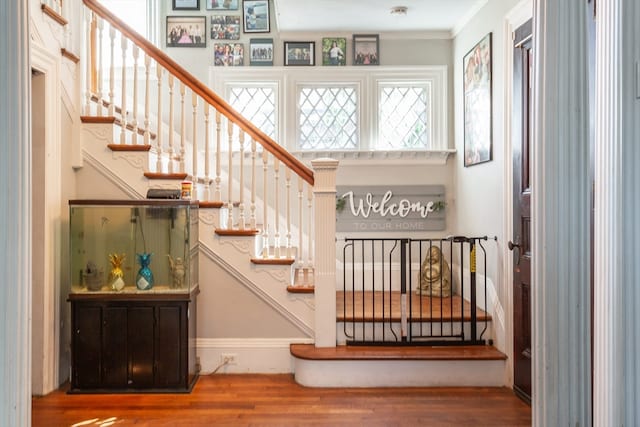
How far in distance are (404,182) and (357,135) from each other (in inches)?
27.1

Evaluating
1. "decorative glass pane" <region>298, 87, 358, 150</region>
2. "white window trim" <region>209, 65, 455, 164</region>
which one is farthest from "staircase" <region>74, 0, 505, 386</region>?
"decorative glass pane" <region>298, 87, 358, 150</region>

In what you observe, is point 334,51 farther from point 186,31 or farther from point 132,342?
point 132,342

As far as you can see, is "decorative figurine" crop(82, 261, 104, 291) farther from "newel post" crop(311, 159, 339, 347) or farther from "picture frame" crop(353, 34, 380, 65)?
"picture frame" crop(353, 34, 380, 65)

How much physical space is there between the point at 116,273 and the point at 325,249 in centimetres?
147

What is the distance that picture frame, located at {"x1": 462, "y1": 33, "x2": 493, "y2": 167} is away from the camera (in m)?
4.01

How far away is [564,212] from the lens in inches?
75.4

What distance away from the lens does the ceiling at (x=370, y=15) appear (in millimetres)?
4234

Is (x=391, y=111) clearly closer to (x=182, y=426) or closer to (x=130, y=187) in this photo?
(x=130, y=187)

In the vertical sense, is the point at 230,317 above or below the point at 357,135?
below

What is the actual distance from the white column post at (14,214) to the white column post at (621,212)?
1957 mm

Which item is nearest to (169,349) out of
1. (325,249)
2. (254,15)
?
(325,249)

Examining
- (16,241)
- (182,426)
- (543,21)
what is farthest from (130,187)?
(543,21)

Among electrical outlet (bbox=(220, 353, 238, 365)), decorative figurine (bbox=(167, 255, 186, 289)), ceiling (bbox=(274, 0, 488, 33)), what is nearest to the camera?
decorative figurine (bbox=(167, 255, 186, 289))

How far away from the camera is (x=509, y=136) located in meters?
3.59
